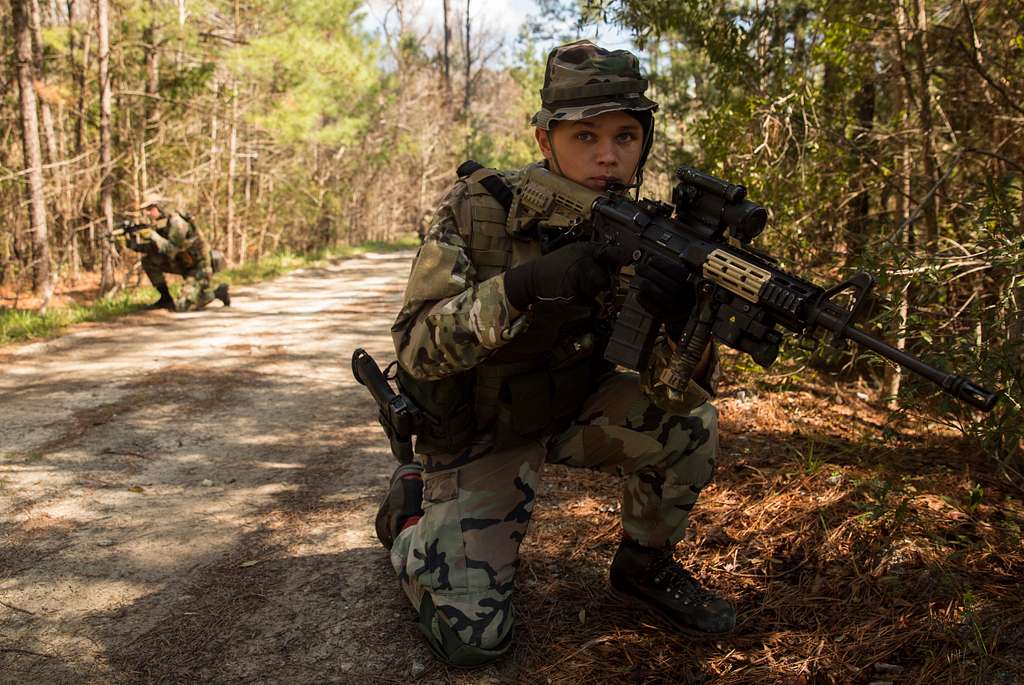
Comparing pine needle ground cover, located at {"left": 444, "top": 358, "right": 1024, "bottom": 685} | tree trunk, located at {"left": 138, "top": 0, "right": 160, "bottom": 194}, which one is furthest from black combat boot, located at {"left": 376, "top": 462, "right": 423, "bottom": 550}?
tree trunk, located at {"left": 138, "top": 0, "right": 160, "bottom": 194}

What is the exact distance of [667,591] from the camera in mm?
2520

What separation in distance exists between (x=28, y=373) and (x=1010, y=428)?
683cm

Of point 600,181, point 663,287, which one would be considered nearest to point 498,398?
point 663,287

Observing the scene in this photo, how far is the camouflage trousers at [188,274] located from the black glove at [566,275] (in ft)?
28.4

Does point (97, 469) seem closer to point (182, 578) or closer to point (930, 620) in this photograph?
point (182, 578)

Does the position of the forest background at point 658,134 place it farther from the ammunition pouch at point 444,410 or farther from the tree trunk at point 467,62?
the ammunition pouch at point 444,410

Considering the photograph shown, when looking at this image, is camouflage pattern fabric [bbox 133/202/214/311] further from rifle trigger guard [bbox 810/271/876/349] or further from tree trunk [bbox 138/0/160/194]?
rifle trigger guard [bbox 810/271/876/349]

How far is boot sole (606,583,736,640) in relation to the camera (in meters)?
2.39

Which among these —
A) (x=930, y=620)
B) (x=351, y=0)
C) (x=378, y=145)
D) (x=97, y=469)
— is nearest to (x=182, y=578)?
(x=97, y=469)

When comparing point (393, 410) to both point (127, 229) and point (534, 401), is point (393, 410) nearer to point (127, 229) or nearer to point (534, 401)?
point (534, 401)

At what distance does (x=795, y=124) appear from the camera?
5145 millimetres

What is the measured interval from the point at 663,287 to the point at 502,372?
0.69m

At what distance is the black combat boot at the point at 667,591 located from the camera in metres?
2.41

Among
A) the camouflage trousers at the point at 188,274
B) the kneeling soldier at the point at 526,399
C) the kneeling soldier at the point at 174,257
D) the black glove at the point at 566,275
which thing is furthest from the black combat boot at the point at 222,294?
Result: the black glove at the point at 566,275
